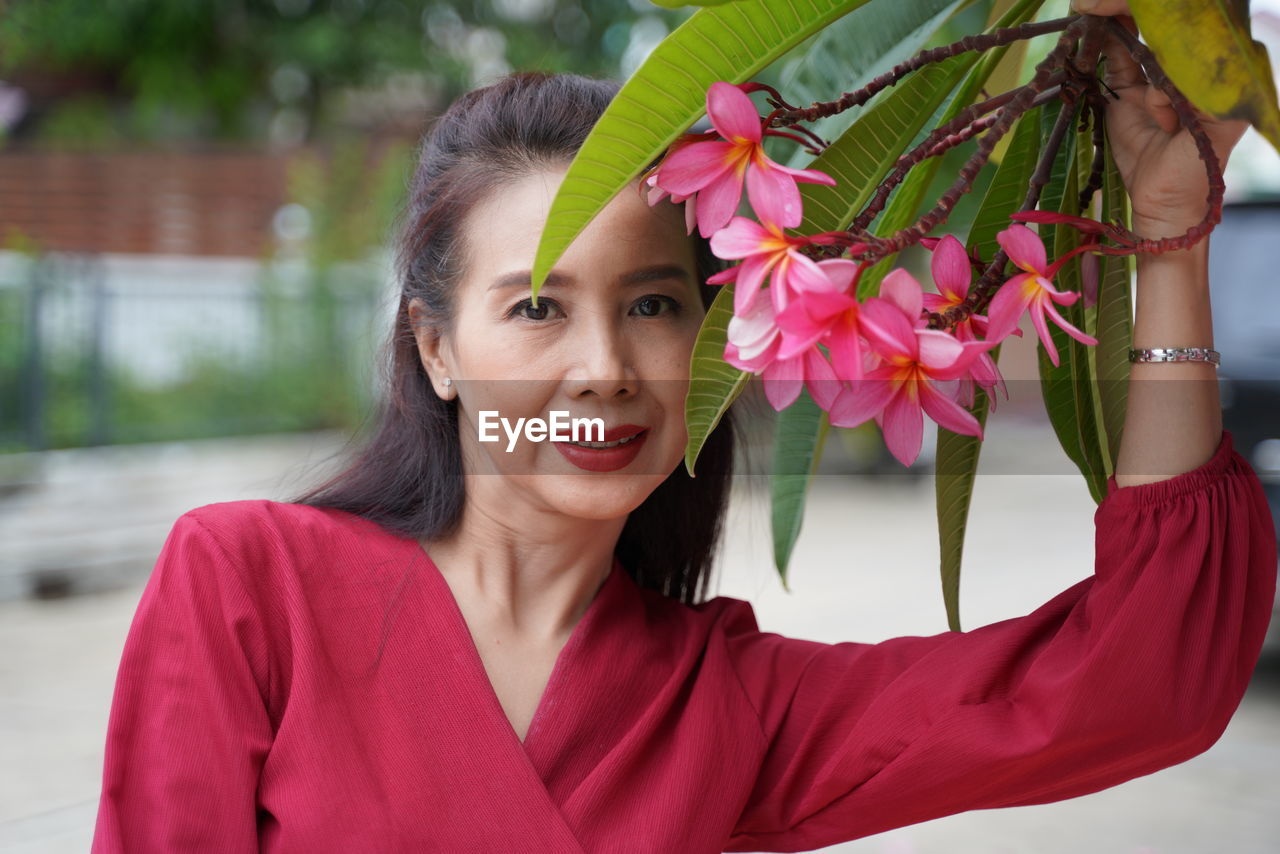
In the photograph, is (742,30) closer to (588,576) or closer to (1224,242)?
(588,576)

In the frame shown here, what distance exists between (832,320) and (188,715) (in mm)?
557

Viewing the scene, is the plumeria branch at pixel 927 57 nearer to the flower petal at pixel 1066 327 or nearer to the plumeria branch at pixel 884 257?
the plumeria branch at pixel 884 257

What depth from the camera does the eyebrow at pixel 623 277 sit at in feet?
3.11

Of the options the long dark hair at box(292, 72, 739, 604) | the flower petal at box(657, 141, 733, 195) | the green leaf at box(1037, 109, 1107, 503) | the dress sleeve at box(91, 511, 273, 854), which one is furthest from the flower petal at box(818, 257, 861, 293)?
the dress sleeve at box(91, 511, 273, 854)

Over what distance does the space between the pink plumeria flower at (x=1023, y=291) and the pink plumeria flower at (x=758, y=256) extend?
11cm

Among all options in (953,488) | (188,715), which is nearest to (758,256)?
(953,488)

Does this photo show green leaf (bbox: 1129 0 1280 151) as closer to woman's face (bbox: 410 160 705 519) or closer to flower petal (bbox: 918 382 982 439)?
flower petal (bbox: 918 382 982 439)

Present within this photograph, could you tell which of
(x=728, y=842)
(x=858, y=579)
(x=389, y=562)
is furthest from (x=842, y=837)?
(x=858, y=579)

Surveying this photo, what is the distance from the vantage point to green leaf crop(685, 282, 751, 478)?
2.40 ft

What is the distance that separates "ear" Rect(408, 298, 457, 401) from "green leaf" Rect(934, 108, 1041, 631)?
43cm

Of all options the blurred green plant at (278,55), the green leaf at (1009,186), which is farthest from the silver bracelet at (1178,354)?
the blurred green plant at (278,55)

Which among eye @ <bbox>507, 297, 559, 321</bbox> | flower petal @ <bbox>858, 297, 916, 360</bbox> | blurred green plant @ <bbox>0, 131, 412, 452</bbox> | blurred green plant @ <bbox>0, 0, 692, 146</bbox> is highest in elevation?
blurred green plant @ <bbox>0, 0, 692, 146</bbox>

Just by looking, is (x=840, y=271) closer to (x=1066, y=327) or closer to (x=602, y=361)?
(x=1066, y=327)

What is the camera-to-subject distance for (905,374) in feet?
2.13
